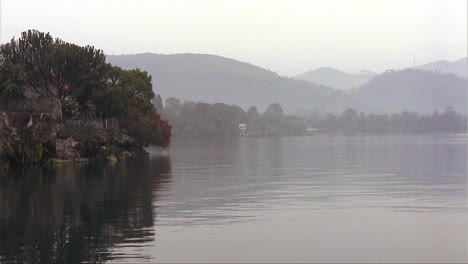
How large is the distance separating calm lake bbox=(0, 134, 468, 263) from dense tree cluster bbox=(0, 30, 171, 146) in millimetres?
28128

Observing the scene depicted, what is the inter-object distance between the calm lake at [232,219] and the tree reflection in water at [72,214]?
0.05 meters

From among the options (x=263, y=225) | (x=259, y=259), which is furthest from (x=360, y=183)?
(x=259, y=259)

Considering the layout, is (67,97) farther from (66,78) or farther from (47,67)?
(47,67)

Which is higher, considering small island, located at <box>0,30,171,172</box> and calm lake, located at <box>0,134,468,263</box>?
small island, located at <box>0,30,171,172</box>

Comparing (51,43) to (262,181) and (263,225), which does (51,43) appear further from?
(263,225)

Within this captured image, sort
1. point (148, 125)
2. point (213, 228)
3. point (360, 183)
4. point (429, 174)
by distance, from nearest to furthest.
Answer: point (213, 228), point (360, 183), point (429, 174), point (148, 125)

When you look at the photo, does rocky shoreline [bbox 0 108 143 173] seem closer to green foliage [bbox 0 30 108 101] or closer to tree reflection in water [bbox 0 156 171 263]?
green foliage [bbox 0 30 108 101]

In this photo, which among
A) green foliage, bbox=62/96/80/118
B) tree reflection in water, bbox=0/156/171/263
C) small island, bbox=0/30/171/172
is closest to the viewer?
tree reflection in water, bbox=0/156/171/263

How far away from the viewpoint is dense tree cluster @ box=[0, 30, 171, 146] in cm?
8044

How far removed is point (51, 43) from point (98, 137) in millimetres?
12994

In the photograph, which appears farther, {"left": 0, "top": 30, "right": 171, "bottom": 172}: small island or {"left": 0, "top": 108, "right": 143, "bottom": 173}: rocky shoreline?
{"left": 0, "top": 30, "right": 171, "bottom": 172}: small island

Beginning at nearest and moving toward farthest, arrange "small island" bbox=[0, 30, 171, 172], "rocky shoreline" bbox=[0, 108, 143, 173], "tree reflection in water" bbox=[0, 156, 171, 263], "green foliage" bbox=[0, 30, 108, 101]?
"tree reflection in water" bbox=[0, 156, 171, 263], "rocky shoreline" bbox=[0, 108, 143, 173], "small island" bbox=[0, 30, 171, 172], "green foliage" bbox=[0, 30, 108, 101]

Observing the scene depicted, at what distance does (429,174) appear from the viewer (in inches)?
2371

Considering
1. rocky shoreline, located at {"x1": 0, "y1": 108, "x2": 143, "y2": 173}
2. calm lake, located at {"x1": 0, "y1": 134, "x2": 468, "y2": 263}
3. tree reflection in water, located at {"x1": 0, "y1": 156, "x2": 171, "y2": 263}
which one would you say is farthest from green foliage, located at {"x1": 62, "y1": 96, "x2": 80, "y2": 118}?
calm lake, located at {"x1": 0, "y1": 134, "x2": 468, "y2": 263}
